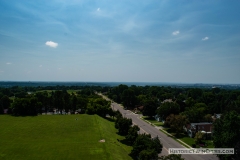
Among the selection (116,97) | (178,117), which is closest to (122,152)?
(178,117)

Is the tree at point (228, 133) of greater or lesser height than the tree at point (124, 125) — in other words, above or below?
above

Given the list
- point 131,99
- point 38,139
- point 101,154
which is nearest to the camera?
point 101,154

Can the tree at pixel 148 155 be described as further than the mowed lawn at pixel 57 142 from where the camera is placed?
No

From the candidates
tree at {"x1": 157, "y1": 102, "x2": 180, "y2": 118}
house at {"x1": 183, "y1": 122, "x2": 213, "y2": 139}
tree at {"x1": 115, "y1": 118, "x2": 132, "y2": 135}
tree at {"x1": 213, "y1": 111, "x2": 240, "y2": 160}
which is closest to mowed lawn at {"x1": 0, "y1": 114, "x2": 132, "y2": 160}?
tree at {"x1": 115, "y1": 118, "x2": 132, "y2": 135}

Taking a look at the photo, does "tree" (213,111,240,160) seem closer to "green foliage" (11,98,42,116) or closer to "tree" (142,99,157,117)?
"tree" (142,99,157,117)

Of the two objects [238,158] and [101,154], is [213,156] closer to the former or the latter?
[238,158]

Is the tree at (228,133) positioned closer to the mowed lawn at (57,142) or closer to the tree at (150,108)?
the mowed lawn at (57,142)

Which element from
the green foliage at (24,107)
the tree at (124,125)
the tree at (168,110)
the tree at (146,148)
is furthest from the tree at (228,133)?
the green foliage at (24,107)

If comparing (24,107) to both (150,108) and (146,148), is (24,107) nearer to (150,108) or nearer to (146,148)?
(150,108)
